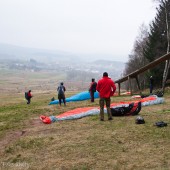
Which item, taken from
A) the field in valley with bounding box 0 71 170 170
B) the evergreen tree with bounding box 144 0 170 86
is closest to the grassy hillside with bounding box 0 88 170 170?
the field in valley with bounding box 0 71 170 170

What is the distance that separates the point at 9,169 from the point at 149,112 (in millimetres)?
9406

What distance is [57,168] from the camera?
881 centimetres

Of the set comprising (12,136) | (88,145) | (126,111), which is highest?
(126,111)

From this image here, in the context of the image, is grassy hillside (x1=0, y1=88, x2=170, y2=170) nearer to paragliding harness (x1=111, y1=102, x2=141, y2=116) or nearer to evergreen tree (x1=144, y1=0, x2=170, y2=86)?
paragliding harness (x1=111, y1=102, x2=141, y2=116)

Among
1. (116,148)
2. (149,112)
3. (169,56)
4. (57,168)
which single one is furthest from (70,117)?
(169,56)

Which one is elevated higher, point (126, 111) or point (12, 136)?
point (126, 111)

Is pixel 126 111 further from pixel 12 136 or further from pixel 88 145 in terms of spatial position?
pixel 12 136

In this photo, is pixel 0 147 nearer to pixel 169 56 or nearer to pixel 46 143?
pixel 46 143

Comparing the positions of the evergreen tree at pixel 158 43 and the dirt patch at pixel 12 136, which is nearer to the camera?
the dirt patch at pixel 12 136

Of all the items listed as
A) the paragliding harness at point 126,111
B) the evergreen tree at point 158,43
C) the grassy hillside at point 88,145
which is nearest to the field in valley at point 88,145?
the grassy hillside at point 88,145

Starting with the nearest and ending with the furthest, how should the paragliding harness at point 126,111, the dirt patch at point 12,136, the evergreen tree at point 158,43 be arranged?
the dirt patch at point 12,136 < the paragliding harness at point 126,111 < the evergreen tree at point 158,43

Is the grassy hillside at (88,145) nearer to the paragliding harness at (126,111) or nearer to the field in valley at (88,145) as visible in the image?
the field in valley at (88,145)

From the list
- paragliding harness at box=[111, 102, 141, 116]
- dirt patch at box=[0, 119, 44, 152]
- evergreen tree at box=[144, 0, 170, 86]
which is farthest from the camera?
evergreen tree at box=[144, 0, 170, 86]

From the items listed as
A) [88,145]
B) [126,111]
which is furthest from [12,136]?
[126,111]
